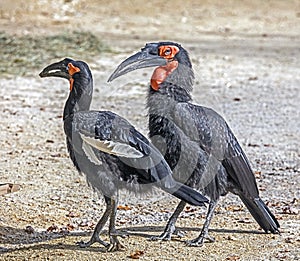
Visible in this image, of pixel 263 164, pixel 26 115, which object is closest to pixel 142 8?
pixel 26 115

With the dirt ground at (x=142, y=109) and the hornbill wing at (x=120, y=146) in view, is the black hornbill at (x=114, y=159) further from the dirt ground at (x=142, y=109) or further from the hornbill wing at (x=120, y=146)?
the dirt ground at (x=142, y=109)

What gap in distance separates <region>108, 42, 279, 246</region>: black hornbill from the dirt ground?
0.27 m

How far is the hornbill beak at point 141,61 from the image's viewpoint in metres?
4.70

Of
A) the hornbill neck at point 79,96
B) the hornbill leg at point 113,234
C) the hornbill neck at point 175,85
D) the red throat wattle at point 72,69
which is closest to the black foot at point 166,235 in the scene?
the hornbill leg at point 113,234

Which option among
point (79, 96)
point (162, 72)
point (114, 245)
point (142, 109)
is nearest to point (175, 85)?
point (162, 72)

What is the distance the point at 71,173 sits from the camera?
6355 mm

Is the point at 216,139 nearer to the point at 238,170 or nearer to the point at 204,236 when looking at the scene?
the point at 238,170

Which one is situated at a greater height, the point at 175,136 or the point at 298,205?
the point at 175,136

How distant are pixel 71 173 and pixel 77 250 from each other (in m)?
1.80

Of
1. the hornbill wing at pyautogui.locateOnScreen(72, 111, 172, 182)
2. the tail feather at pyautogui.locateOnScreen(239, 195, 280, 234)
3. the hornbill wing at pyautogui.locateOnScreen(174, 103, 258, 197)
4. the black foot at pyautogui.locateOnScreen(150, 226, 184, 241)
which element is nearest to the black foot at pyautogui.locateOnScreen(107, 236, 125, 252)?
the black foot at pyautogui.locateOnScreen(150, 226, 184, 241)

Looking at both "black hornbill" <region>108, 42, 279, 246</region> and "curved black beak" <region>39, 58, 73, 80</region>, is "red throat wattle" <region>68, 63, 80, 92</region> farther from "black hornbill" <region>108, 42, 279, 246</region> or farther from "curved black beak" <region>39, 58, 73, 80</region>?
"black hornbill" <region>108, 42, 279, 246</region>

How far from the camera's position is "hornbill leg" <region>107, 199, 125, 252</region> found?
453 centimetres

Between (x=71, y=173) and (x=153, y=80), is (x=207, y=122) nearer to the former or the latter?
(x=153, y=80)

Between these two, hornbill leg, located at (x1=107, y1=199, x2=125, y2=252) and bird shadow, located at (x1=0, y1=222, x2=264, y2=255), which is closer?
hornbill leg, located at (x1=107, y1=199, x2=125, y2=252)
